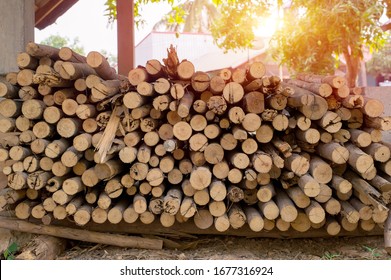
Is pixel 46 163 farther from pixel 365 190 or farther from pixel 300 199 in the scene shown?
pixel 365 190

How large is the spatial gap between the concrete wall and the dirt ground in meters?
1.91

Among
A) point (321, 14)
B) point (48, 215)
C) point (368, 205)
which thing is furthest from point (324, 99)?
point (321, 14)

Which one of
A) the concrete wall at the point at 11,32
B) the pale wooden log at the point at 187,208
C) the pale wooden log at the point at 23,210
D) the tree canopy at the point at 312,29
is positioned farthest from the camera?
the tree canopy at the point at 312,29

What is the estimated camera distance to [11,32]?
12.3 ft

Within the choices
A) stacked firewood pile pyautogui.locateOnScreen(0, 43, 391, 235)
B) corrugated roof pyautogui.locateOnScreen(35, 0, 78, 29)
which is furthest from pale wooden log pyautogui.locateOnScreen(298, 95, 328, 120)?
corrugated roof pyautogui.locateOnScreen(35, 0, 78, 29)

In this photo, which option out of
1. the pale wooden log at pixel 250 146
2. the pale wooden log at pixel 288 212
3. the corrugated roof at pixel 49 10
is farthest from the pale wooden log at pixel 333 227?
the corrugated roof at pixel 49 10

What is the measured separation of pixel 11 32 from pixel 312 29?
463 centimetres

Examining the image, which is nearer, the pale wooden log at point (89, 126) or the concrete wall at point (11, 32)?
the pale wooden log at point (89, 126)

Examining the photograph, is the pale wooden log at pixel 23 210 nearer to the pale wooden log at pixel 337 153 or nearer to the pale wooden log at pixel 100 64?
the pale wooden log at pixel 100 64

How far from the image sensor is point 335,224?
9.15 feet

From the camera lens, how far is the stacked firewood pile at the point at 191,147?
262cm

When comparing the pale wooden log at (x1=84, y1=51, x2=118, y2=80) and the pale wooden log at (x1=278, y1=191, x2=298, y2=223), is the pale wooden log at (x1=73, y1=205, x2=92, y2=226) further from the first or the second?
the pale wooden log at (x1=278, y1=191, x2=298, y2=223)

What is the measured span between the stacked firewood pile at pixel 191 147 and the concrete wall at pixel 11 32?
98 centimetres

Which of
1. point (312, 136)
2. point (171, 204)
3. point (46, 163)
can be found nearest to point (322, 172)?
point (312, 136)
